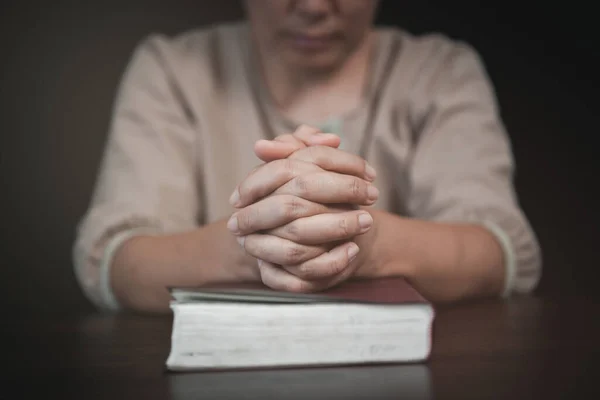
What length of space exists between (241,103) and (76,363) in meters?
0.59

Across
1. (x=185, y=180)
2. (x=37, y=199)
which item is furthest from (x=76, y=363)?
(x=37, y=199)

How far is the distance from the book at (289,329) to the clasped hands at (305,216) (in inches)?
2.3

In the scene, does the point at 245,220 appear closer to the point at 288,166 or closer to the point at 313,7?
the point at 288,166

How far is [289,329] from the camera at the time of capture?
0.47m

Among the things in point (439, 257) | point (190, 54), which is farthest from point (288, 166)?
point (190, 54)

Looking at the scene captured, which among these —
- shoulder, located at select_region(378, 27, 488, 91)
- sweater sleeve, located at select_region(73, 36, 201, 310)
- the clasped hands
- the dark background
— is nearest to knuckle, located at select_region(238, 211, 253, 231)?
the clasped hands

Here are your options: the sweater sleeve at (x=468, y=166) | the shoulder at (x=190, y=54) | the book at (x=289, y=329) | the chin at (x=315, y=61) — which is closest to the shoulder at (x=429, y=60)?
the sweater sleeve at (x=468, y=166)

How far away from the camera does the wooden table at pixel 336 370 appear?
421mm

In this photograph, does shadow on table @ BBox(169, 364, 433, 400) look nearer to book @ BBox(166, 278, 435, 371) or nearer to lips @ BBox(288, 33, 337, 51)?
book @ BBox(166, 278, 435, 371)

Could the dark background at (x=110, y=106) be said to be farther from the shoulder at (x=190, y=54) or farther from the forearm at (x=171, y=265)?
the forearm at (x=171, y=265)

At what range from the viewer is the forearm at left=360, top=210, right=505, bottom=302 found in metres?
0.65

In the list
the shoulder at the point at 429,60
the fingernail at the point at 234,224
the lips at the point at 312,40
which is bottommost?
the fingernail at the point at 234,224

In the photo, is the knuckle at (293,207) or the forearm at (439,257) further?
the forearm at (439,257)

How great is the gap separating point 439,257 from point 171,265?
0.30 m
